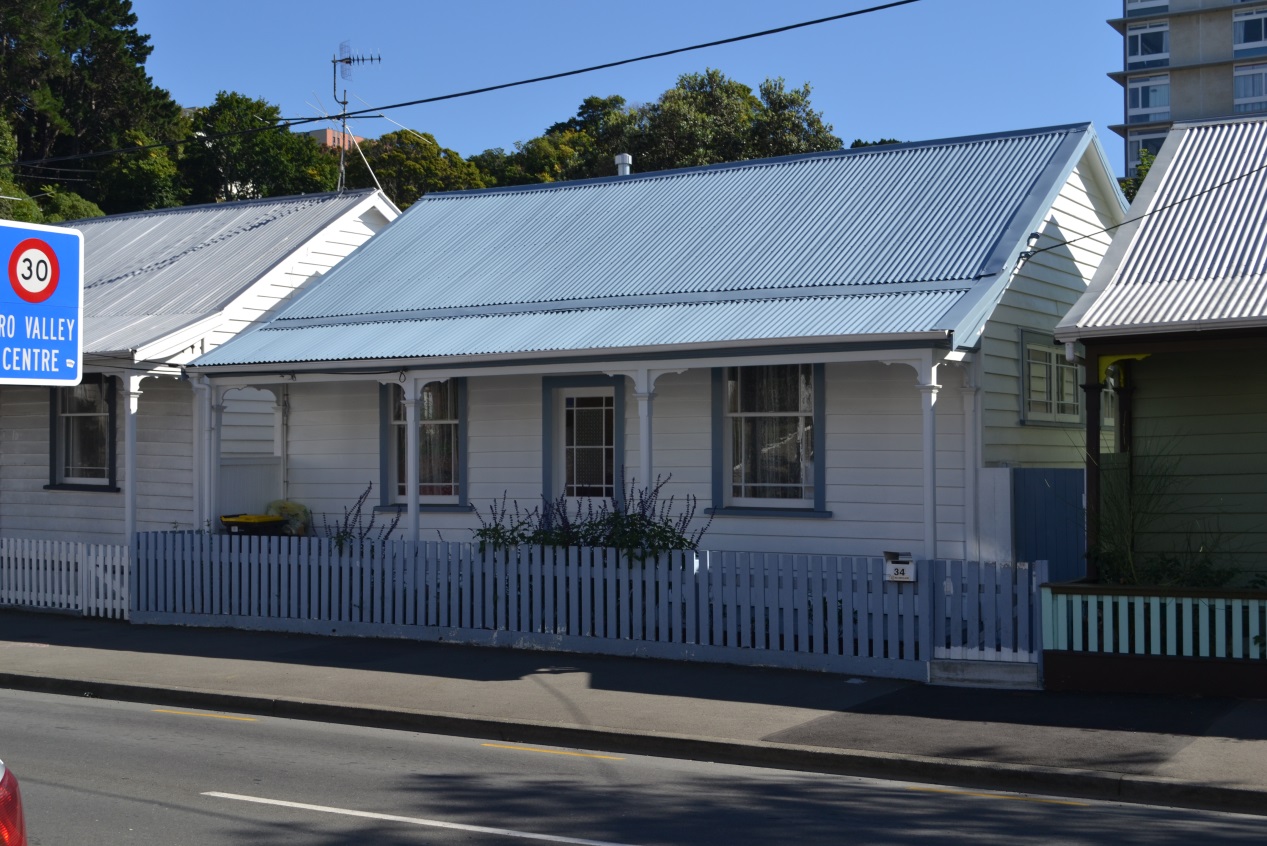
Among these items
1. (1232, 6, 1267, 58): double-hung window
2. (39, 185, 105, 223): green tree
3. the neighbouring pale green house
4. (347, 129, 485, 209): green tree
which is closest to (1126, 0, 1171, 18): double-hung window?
(1232, 6, 1267, 58): double-hung window

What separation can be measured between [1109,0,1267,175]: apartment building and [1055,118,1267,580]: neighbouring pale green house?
274 ft

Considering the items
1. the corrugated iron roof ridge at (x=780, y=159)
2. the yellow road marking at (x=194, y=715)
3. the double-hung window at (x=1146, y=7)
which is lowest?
the yellow road marking at (x=194, y=715)

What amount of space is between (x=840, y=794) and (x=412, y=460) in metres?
8.00

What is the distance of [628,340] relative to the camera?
48.3 ft

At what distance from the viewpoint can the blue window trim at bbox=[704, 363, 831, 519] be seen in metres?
15.0

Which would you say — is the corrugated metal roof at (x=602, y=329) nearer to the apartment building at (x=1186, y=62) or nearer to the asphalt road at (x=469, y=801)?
the asphalt road at (x=469, y=801)

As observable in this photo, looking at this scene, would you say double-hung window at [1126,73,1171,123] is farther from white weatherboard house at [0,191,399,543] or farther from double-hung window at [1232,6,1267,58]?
white weatherboard house at [0,191,399,543]

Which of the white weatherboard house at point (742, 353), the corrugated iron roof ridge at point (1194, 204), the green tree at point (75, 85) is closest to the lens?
the corrugated iron roof ridge at point (1194, 204)

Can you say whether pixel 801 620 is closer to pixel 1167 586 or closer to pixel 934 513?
pixel 934 513

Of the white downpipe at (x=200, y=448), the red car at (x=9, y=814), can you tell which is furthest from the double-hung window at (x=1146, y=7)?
the red car at (x=9, y=814)

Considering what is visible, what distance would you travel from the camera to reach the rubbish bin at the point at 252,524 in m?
17.5

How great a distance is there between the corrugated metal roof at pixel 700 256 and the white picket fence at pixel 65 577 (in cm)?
A: 302

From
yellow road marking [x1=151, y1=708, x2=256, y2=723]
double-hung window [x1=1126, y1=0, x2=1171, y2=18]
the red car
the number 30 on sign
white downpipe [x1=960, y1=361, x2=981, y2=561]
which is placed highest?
double-hung window [x1=1126, y1=0, x2=1171, y2=18]

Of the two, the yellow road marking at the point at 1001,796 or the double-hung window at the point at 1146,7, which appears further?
the double-hung window at the point at 1146,7
